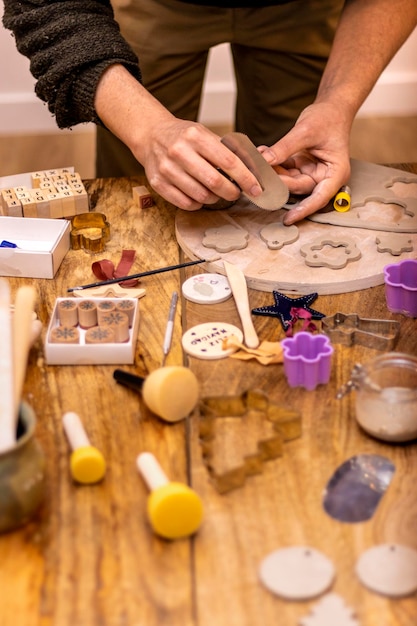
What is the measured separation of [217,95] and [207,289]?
244 cm

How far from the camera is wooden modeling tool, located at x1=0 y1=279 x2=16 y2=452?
0.84 meters

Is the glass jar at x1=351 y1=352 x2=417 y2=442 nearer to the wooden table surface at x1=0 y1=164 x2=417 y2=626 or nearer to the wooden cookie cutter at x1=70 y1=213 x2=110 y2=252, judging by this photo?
the wooden table surface at x1=0 y1=164 x2=417 y2=626

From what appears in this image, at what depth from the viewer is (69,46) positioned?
1.45m

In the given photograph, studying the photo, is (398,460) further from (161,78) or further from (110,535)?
(161,78)

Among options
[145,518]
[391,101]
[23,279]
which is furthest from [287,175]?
[391,101]

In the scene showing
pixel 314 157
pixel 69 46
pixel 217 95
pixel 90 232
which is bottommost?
pixel 217 95

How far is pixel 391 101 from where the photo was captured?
3.61 m

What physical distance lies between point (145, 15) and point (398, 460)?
4.24ft

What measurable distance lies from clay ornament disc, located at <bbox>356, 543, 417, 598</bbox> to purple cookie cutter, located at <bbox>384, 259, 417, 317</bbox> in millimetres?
474

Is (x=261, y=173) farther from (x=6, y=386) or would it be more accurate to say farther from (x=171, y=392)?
(x=6, y=386)

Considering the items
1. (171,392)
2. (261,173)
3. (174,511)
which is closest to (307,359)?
(171,392)

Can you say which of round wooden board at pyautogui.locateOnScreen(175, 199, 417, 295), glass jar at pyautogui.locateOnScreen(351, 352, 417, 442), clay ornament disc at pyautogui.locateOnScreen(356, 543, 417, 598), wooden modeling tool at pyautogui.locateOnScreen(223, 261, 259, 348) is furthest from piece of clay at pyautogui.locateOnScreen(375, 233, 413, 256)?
clay ornament disc at pyautogui.locateOnScreen(356, 543, 417, 598)

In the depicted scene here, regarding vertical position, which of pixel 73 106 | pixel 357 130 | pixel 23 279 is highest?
pixel 73 106

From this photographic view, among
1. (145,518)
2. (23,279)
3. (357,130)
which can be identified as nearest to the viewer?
(145,518)
